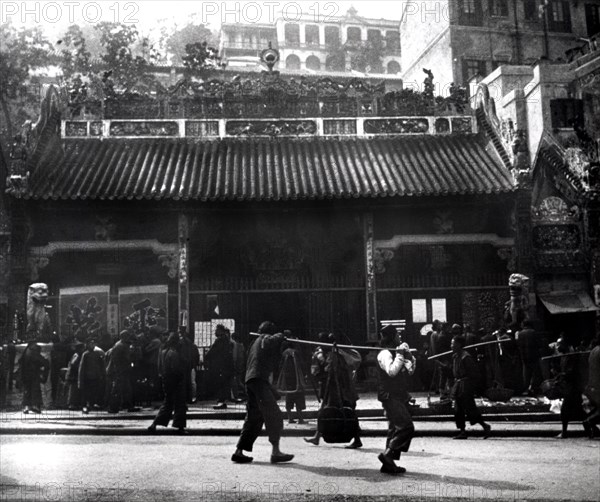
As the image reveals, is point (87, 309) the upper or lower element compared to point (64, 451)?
upper

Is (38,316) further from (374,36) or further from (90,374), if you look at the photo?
(374,36)

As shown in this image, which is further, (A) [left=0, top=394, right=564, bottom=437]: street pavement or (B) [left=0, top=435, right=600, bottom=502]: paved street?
(A) [left=0, top=394, right=564, bottom=437]: street pavement

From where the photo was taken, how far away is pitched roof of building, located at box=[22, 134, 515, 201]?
16344 millimetres

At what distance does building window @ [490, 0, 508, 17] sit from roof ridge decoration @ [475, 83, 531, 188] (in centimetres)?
1290

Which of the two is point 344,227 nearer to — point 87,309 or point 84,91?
point 87,309

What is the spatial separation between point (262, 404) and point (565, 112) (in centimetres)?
1704

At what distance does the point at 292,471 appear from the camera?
7977 mm

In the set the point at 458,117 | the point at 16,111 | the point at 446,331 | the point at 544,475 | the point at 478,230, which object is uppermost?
the point at 16,111

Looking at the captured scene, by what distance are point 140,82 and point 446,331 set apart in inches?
845

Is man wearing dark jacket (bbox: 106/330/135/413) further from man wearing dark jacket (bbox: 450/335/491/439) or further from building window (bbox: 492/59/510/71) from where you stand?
building window (bbox: 492/59/510/71)

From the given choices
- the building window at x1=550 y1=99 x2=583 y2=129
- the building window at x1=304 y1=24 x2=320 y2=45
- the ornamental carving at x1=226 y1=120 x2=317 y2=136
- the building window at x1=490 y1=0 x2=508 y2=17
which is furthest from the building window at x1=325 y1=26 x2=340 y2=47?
the ornamental carving at x1=226 y1=120 x2=317 y2=136

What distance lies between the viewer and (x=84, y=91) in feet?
61.8

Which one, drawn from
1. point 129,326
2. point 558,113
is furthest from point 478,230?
point 129,326

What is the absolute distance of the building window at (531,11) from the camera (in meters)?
30.6
